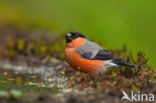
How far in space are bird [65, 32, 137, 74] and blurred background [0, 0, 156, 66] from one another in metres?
5.01

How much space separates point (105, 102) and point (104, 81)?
3.24ft

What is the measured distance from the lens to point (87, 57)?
7.13 meters

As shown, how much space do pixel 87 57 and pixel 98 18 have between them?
28.4ft

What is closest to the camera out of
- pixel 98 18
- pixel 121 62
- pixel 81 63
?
pixel 81 63

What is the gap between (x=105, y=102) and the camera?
559cm

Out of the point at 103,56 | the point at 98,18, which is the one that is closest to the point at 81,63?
the point at 103,56

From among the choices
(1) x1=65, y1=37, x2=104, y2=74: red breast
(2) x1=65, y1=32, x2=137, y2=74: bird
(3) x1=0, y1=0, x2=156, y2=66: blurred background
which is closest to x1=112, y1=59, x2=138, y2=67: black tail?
(2) x1=65, y1=32, x2=137, y2=74: bird

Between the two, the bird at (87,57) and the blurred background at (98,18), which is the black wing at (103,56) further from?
the blurred background at (98,18)

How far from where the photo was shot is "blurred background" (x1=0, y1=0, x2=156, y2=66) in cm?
1366

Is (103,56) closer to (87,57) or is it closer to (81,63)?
(87,57)

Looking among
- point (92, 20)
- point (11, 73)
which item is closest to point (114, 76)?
point (11, 73)

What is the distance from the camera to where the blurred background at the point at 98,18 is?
44.8 ft

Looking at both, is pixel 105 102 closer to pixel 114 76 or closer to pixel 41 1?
pixel 114 76

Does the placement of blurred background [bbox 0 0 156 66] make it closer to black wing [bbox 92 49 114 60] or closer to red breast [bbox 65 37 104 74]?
black wing [bbox 92 49 114 60]
